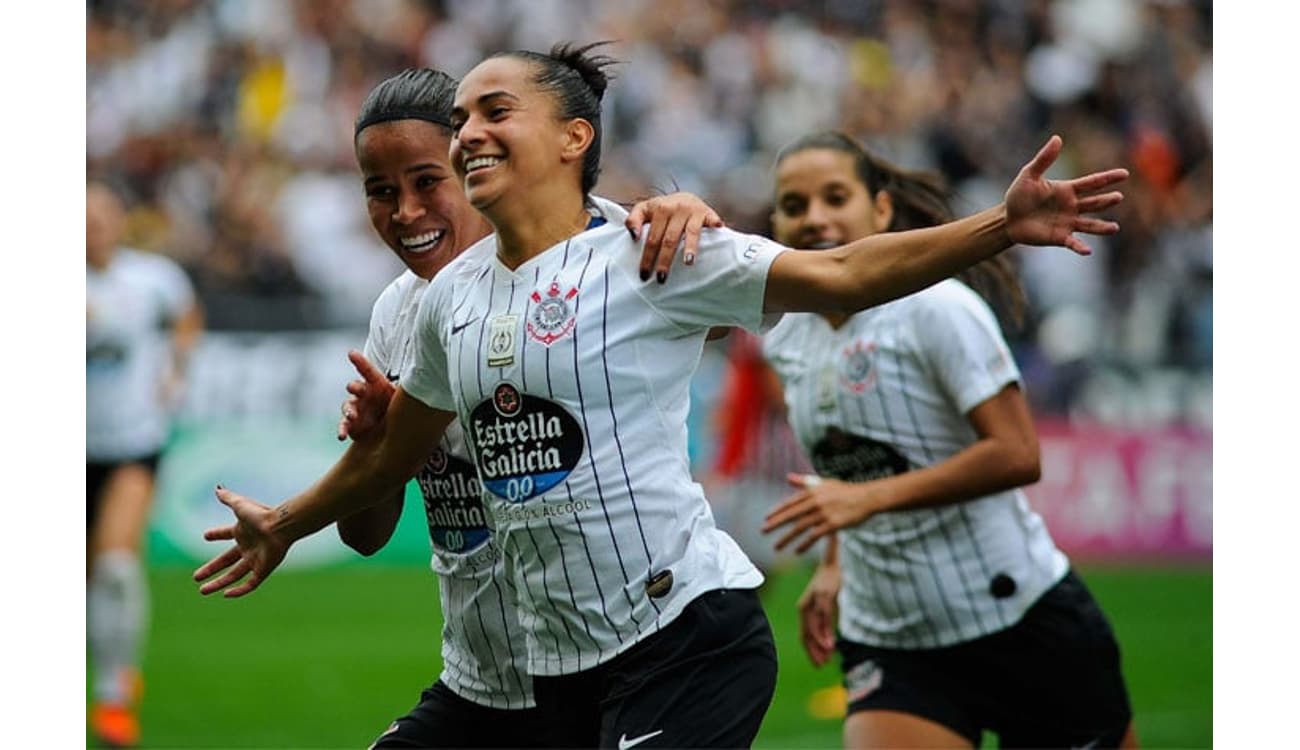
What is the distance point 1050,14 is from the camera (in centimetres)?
1941

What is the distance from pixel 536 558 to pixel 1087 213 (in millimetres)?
1308

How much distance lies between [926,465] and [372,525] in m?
1.67

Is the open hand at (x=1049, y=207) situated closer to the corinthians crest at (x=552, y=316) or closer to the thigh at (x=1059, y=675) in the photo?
the corinthians crest at (x=552, y=316)

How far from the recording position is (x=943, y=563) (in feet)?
17.8

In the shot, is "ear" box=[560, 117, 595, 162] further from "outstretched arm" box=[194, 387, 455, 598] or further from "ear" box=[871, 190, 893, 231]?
"ear" box=[871, 190, 893, 231]

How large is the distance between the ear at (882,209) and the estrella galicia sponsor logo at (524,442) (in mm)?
2153

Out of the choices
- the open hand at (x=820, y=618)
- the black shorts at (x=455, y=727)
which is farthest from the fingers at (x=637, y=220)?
the open hand at (x=820, y=618)

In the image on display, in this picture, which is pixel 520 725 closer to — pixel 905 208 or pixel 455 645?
pixel 455 645

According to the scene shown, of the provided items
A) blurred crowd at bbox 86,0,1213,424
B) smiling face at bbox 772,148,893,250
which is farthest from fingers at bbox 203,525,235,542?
blurred crowd at bbox 86,0,1213,424

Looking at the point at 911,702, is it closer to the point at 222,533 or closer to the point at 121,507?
the point at 222,533

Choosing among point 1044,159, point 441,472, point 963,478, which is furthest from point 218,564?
point 1044,159

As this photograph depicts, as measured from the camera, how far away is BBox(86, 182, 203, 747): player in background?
29.9ft

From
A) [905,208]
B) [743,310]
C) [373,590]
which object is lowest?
[373,590]
